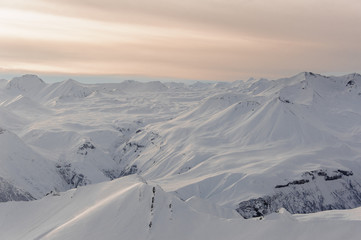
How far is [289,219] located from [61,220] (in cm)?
3875

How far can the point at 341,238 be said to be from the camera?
4472 cm

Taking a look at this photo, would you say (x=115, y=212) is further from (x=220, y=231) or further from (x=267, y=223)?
(x=267, y=223)

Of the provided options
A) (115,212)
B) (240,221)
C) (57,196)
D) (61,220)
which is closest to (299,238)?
(240,221)

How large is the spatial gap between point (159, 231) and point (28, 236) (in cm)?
2458

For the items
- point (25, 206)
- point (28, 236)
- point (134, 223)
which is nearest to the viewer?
point (134, 223)

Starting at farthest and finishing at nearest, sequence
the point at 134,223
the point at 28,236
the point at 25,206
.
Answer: the point at 25,206 → the point at 28,236 → the point at 134,223

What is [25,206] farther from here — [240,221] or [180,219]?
[240,221]

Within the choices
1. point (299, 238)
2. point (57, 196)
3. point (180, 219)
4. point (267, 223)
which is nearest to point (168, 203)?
point (180, 219)

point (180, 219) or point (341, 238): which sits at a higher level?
point (341, 238)

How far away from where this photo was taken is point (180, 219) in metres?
54.6

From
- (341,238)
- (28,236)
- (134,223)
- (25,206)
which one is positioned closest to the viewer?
(341,238)

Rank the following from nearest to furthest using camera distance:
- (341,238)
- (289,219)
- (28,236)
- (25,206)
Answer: (341,238)
(289,219)
(28,236)
(25,206)

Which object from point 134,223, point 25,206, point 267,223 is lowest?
point 25,206

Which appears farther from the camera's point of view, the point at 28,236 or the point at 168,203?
the point at 28,236
